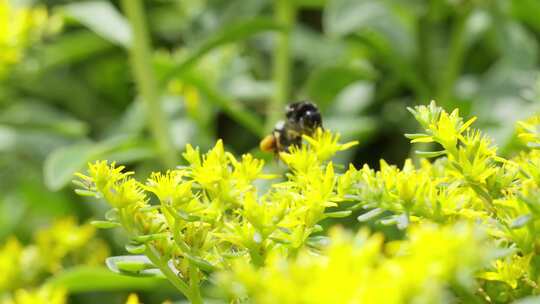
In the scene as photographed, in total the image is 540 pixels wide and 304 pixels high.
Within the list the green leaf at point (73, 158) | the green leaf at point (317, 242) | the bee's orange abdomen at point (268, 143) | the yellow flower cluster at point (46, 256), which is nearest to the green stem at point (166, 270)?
the green leaf at point (317, 242)

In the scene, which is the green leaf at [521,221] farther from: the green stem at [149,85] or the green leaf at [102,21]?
the green leaf at [102,21]

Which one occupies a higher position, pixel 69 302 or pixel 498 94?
pixel 498 94

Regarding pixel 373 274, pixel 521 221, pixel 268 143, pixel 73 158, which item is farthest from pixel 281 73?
pixel 373 274

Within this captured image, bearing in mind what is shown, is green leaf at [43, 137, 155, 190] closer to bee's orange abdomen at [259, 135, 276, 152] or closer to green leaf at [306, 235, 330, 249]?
bee's orange abdomen at [259, 135, 276, 152]

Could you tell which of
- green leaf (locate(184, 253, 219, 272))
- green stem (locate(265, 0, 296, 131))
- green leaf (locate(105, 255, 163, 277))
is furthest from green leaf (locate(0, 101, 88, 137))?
green leaf (locate(184, 253, 219, 272))

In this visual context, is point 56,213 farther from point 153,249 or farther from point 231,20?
point 153,249

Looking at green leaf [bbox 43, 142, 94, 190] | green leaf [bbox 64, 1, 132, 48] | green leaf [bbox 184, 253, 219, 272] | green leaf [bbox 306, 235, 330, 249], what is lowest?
green leaf [bbox 306, 235, 330, 249]

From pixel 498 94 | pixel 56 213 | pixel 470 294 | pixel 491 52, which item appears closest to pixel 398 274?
pixel 470 294

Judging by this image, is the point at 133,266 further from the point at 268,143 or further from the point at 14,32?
the point at 14,32
